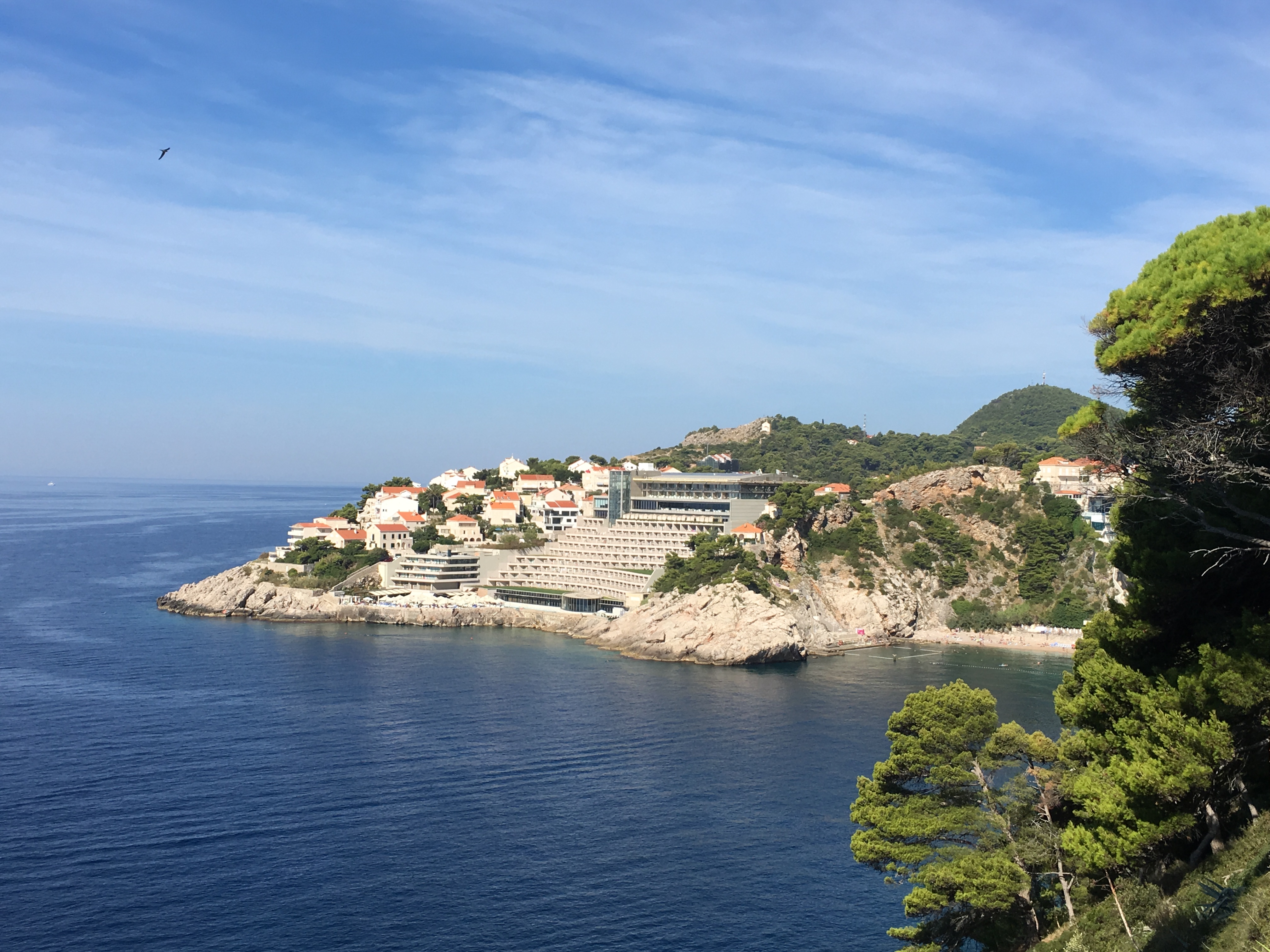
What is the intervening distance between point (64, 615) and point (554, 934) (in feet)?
201

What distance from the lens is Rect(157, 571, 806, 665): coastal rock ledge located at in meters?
62.2

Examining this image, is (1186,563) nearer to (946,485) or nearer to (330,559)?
(946,485)

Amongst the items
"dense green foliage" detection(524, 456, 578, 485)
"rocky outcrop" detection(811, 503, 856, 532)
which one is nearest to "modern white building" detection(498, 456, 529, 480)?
"dense green foliage" detection(524, 456, 578, 485)

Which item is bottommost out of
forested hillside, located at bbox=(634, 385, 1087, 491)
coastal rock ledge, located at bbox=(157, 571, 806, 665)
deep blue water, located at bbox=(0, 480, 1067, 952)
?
deep blue water, located at bbox=(0, 480, 1067, 952)

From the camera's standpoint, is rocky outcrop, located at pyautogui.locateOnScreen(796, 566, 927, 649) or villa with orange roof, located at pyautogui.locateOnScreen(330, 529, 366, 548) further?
villa with orange roof, located at pyautogui.locateOnScreen(330, 529, 366, 548)

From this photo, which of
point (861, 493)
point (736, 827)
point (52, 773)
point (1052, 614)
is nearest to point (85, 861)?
point (52, 773)

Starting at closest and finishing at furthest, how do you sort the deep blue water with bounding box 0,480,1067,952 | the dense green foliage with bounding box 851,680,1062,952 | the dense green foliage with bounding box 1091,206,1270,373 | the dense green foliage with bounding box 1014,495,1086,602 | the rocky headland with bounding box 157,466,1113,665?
the dense green foliage with bounding box 1091,206,1270,373, the dense green foliage with bounding box 851,680,1062,952, the deep blue water with bounding box 0,480,1067,952, the rocky headland with bounding box 157,466,1113,665, the dense green foliage with bounding box 1014,495,1086,602

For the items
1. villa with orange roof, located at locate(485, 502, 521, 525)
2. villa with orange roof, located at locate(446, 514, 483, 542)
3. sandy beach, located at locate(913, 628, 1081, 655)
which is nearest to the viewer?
sandy beach, located at locate(913, 628, 1081, 655)

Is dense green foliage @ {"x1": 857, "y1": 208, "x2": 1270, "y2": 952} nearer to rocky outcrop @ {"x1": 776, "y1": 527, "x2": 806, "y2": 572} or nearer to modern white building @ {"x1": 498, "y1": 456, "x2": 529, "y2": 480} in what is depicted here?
rocky outcrop @ {"x1": 776, "y1": 527, "x2": 806, "y2": 572}

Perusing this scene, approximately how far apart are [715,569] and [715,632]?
249 inches

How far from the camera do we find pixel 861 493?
8775cm

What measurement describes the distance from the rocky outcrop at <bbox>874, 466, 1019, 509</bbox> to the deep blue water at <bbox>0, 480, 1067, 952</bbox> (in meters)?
22.2

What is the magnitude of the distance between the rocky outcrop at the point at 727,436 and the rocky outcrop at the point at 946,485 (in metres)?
59.5

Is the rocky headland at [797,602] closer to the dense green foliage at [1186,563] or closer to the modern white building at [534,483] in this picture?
the modern white building at [534,483]
